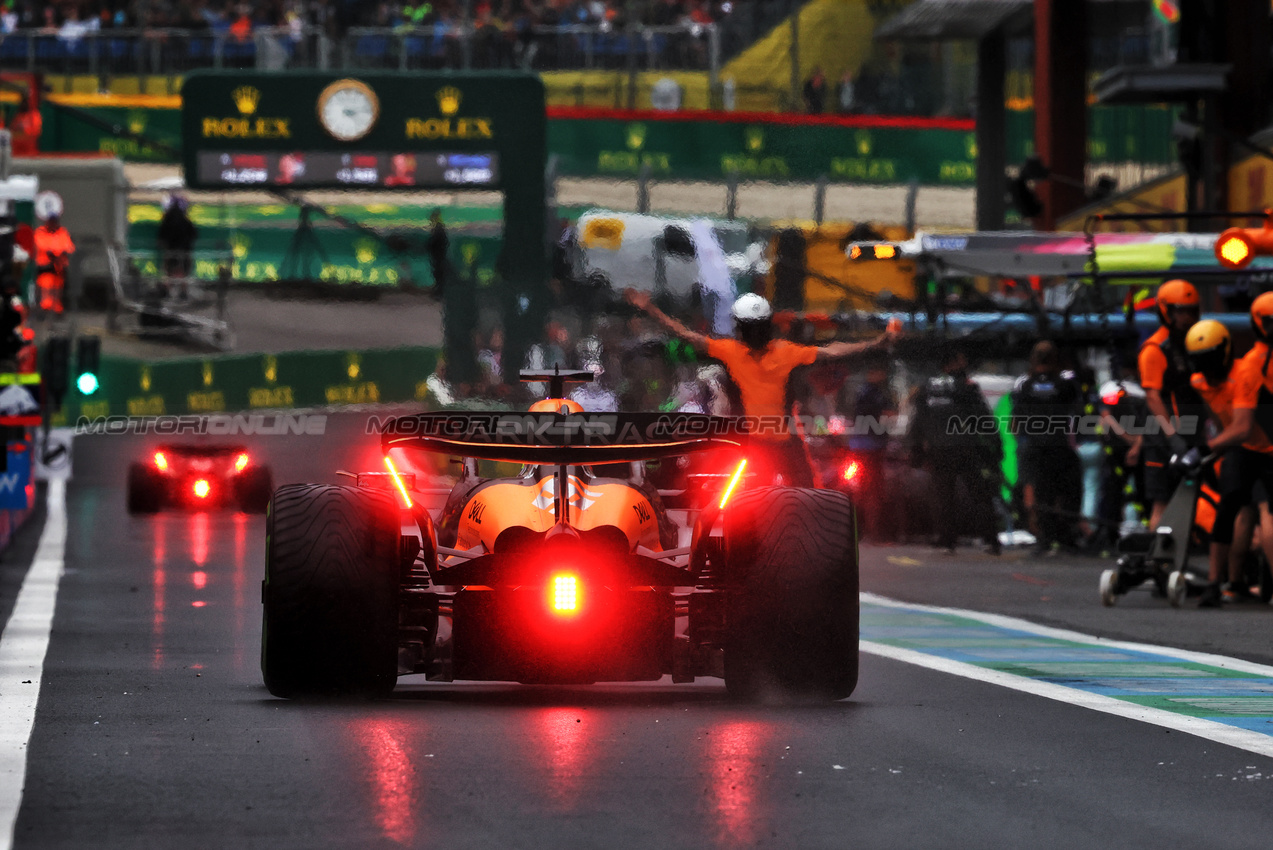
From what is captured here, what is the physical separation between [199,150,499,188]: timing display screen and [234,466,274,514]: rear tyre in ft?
23.7

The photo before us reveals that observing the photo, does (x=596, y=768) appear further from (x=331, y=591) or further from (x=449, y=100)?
(x=449, y=100)

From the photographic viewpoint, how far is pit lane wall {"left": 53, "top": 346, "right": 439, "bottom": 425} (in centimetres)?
3391

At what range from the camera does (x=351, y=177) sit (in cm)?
3212

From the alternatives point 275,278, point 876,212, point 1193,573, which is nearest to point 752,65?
point 876,212

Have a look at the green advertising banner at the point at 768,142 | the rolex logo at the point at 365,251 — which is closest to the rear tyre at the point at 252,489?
the rolex logo at the point at 365,251

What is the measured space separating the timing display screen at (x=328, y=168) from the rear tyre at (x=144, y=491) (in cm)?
760

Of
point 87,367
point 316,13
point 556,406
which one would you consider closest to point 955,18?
point 316,13

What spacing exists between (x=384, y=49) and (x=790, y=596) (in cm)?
2995

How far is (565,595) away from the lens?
28.5 feet

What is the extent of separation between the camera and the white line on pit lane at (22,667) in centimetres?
688

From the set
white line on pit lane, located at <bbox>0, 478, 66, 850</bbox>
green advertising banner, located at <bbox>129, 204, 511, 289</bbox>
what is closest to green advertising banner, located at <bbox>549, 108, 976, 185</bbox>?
green advertising banner, located at <bbox>129, 204, 511, 289</bbox>

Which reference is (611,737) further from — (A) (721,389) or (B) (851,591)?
(A) (721,389)

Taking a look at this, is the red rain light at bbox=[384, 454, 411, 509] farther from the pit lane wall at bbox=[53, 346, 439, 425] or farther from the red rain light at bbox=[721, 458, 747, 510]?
the pit lane wall at bbox=[53, 346, 439, 425]

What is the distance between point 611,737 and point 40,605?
22.6ft
